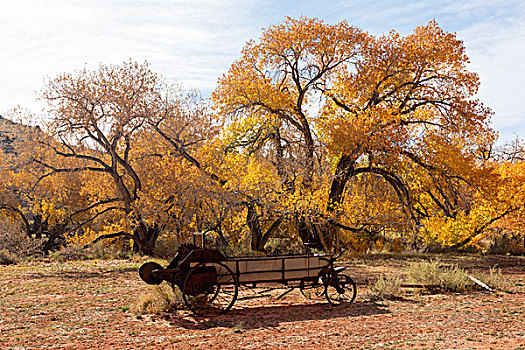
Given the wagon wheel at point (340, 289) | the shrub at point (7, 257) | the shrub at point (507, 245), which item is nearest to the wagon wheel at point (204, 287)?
the wagon wheel at point (340, 289)

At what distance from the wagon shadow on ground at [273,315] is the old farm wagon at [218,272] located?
0.26 meters

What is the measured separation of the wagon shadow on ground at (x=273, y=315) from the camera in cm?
775

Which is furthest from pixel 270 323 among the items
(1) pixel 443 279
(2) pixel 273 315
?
(1) pixel 443 279

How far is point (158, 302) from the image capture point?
28.7 feet

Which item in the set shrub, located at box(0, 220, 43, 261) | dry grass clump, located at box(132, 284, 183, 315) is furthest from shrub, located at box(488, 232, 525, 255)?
shrub, located at box(0, 220, 43, 261)

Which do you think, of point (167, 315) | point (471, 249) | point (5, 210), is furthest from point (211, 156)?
point (5, 210)

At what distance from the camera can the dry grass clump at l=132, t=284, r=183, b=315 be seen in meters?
8.66

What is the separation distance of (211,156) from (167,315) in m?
11.4

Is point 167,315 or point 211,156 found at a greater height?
point 211,156

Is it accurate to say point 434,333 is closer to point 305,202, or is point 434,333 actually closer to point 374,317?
point 374,317

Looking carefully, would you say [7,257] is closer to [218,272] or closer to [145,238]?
[145,238]

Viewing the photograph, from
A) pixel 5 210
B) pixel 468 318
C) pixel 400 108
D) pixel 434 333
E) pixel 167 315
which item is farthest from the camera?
pixel 5 210

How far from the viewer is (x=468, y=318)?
7.78 metres

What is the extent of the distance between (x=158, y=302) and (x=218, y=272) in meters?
1.24
